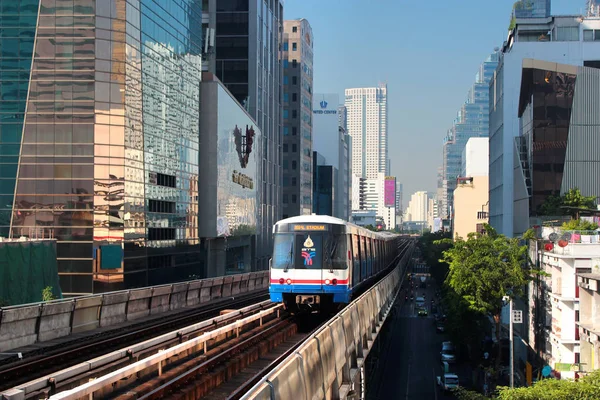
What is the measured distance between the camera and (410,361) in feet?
190

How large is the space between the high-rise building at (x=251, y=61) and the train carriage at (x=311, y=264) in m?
56.7

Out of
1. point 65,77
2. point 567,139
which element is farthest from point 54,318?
point 567,139

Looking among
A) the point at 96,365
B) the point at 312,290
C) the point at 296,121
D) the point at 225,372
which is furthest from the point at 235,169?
the point at 296,121

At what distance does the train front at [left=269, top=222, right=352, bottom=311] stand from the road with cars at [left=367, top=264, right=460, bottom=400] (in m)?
21.5

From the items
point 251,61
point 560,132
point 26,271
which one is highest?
point 251,61

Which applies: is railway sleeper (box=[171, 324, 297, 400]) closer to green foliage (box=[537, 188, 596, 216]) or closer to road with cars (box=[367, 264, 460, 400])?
road with cars (box=[367, 264, 460, 400])

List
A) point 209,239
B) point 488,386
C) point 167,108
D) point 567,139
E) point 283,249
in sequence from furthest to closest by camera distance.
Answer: point 209,239 < point 567,139 < point 167,108 < point 488,386 < point 283,249

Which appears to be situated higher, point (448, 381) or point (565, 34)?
point (565, 34)

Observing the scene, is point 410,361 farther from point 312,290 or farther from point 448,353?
point 312,290

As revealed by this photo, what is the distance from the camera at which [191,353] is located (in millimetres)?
16953

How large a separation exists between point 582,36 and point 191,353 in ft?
210

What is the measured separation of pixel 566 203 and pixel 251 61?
4469 centimetres

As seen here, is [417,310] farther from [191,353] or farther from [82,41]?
[191,353]

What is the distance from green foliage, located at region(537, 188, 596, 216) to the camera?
162ft
